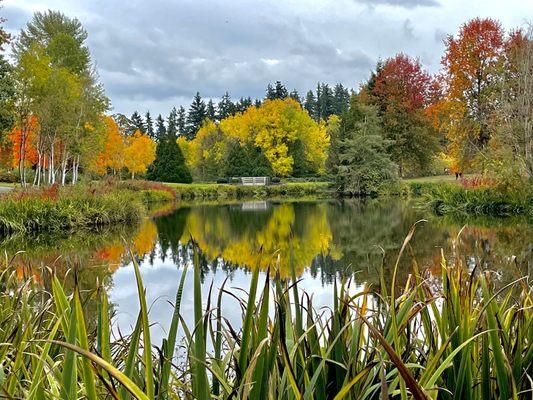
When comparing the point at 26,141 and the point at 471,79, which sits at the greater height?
the point at 471,79

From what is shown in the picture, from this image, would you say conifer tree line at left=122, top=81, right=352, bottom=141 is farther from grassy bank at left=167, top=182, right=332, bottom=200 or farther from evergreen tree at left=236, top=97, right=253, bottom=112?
grassy bank at left=167, top=182, right=332, bottom=200

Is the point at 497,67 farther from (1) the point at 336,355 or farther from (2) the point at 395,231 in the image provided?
(1) the point at 336,355

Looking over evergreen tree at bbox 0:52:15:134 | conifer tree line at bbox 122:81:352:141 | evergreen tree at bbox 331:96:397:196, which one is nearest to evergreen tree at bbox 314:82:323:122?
conifer tree line at bbox 122:81:352:141

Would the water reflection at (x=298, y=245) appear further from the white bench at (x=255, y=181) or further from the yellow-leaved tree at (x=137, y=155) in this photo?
the yellow-leaved tree at (x=137, y=155)

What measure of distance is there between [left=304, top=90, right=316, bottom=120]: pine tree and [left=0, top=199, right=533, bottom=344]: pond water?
67.3 meters

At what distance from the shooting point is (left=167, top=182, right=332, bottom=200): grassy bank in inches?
1350

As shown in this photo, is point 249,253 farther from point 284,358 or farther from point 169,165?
point 169,165

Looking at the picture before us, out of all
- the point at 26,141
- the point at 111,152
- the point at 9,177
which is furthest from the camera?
the point at 111,152

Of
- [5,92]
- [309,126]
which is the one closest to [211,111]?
[309,126]

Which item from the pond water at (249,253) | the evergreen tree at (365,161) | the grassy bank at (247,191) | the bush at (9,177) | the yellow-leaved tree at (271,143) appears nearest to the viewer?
the pond water at (249,253)

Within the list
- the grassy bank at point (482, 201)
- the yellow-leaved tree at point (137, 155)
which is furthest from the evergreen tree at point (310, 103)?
the grassy bank at point (482, 201)

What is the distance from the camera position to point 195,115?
70.6 meters

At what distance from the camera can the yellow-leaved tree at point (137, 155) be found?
128ft

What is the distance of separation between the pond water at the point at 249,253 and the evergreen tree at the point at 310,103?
67.3 m
